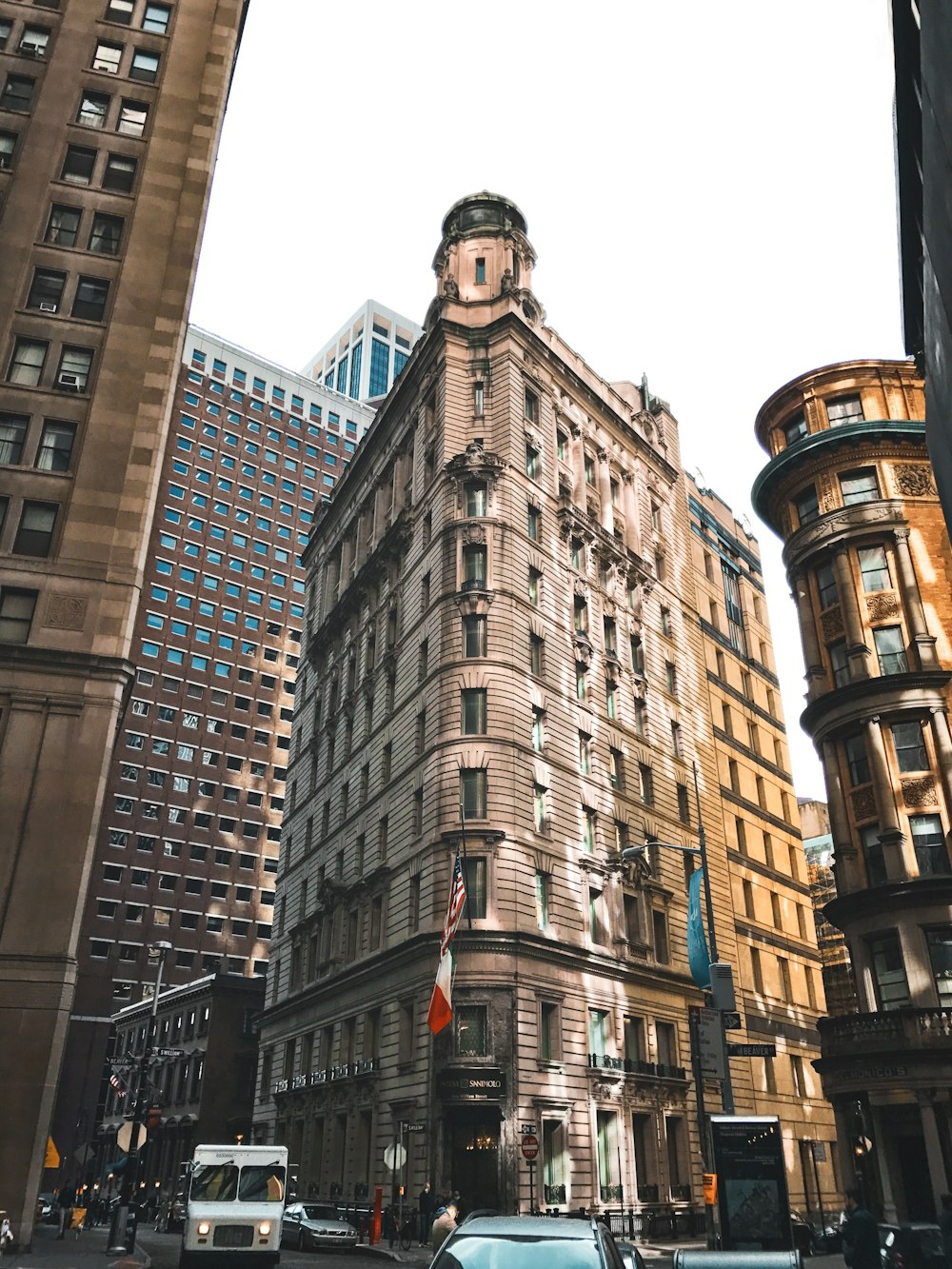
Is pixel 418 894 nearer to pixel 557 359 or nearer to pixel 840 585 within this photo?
pixel 840 585

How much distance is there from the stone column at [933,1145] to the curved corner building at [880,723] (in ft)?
0.17

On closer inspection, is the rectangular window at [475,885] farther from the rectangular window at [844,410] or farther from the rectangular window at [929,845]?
the rectangular window at [844,410]

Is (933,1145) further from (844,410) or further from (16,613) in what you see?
(16,613)

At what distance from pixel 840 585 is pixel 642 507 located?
66.7 ft

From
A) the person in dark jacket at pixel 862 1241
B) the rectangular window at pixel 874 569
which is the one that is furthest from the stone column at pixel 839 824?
the person in dark jacket at pixel 862 1241

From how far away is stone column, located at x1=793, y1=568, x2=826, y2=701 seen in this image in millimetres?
40906

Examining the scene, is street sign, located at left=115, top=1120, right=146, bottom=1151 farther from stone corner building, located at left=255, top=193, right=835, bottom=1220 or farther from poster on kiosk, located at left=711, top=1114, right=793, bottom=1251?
poster on kiosk, located at left=711, top=1114, right=793, bottom=1251

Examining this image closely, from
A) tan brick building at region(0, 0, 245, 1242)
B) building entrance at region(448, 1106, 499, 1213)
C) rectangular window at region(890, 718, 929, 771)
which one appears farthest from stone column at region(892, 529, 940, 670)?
tan brick building at region(0, 0, 245, 1242)

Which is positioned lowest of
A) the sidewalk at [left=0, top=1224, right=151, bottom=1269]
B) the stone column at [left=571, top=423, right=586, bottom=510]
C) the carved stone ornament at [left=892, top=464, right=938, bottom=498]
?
the sidewalk at [left=0, top=1224, right=151, bottom=1269]

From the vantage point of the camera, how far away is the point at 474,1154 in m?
35.4

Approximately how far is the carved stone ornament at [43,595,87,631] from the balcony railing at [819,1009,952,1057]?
28.3 meters

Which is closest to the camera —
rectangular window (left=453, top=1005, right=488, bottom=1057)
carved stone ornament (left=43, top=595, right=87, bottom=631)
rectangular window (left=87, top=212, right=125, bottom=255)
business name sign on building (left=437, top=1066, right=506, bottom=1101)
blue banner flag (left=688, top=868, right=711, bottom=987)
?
blue banner flag (left=688, top=868, right=711, bottom=987)

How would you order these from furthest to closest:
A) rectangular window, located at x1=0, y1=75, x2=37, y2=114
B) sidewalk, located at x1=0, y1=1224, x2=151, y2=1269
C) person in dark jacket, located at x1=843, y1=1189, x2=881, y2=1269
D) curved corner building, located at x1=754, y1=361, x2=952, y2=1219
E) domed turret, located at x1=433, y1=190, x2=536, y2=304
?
domed turret, located at x1=433, y1=190, x2=536, y2=304 < rectangular window, located at x1=0, y1=75, x2=37, y2=114 < curved corner building, located at x1=754, y1=361, x2=952, y2=1219 < sidewalk, located at x1=0, y1=1224, x2=151, y2=1269 < person in dark jacket, located at x1=843, y1=1189, x2=881, y2=1269

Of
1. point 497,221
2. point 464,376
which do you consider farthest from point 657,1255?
point 497,221
